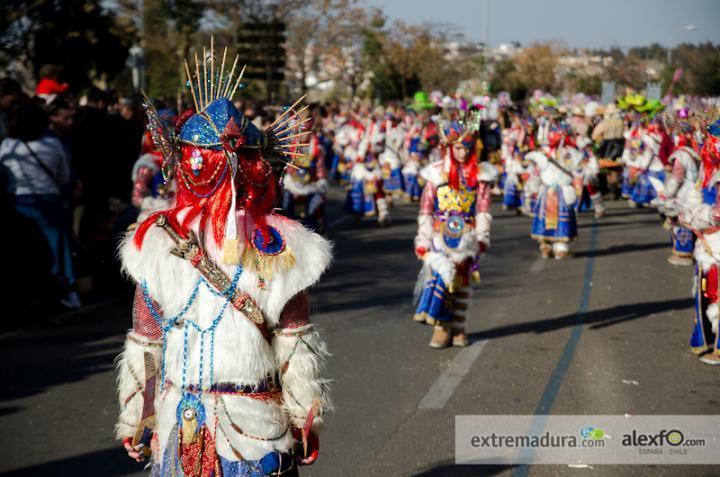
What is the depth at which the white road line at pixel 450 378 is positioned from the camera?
680cm

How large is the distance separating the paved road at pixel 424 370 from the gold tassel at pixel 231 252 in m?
2.52

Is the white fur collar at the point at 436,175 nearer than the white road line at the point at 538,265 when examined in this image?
Yes

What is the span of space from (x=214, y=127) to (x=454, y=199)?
502 centimetres

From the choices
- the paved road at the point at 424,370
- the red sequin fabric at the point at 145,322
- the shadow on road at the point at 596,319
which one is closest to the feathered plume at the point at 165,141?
the red sequin fabric at the point at 145,322

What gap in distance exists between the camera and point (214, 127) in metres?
3.26

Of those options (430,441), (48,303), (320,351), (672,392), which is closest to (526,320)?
(672,392)

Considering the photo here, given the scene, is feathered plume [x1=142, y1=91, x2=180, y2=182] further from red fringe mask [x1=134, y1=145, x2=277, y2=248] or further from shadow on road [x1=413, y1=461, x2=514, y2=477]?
shadow on road [x1=413, y1=461, x2=514, y2=477]

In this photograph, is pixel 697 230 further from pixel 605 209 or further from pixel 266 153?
pixel 605 209

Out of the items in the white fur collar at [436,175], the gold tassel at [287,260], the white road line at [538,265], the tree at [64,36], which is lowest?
the white road line at [538,265]

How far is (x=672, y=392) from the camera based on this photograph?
23.4 feet

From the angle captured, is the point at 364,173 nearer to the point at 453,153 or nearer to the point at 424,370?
the point at 453,153
